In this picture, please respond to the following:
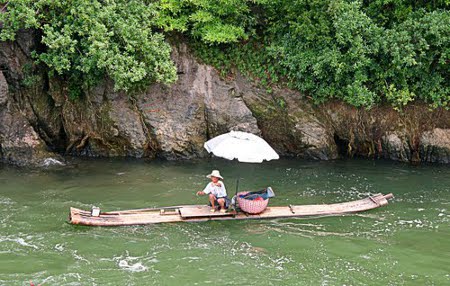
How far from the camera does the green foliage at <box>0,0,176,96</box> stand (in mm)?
13344

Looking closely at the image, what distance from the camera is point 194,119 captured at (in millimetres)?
15594

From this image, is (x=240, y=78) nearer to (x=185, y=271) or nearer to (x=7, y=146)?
(x=7, y=146)

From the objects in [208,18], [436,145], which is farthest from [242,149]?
[436,145]

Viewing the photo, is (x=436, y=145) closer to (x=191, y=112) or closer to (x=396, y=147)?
(x=396, y=147)

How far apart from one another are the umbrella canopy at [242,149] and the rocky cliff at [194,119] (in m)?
4.11

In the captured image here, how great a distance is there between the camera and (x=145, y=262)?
30.2 feet

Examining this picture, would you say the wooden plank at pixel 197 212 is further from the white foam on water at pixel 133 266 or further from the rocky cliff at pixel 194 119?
the rocky cliff at pixel 194 119

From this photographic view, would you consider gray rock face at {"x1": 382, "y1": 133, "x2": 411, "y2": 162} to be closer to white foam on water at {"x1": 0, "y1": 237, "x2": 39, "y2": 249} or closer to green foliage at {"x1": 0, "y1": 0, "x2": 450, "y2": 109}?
green foliage at {"x1": 0, "y1": 0, "x2": 450, "y2": 109}

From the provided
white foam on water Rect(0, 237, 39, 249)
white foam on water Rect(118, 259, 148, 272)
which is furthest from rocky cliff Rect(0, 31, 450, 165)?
white foam on water Rect(118, 259, 148, 272)

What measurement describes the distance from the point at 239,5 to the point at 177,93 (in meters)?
3.13

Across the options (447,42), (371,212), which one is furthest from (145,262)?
(447,42)

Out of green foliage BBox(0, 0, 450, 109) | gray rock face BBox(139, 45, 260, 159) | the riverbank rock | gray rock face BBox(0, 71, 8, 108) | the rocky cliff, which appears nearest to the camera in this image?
green foliage BBox(0, 0, 450, 109)

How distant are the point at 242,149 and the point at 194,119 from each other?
4.71 metres

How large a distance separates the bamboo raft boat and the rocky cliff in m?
3.95
